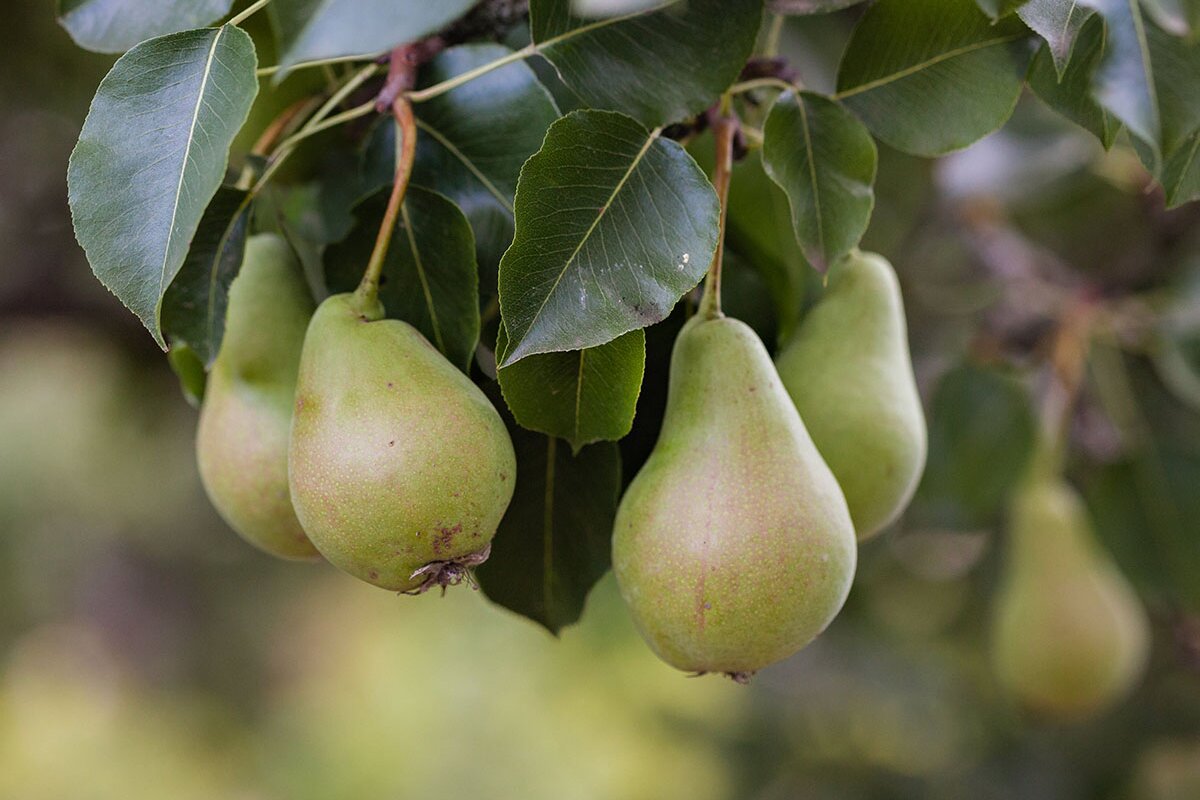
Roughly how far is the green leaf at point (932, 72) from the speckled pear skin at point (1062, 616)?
671 millimetres

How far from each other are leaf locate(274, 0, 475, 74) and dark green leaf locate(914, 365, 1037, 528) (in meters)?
0.72

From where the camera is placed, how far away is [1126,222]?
1538mm

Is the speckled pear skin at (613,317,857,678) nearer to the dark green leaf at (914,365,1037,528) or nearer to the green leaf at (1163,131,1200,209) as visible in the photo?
the green leaf at (1163,131,1200,209)

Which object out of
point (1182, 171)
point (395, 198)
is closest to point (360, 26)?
point (395, 198)

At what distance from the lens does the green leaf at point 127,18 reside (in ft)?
1.43

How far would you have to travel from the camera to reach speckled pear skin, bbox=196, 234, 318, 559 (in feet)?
1.67

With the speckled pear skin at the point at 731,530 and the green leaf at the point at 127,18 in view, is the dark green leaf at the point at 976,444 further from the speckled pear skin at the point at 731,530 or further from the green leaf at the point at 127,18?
the green leaf at the point at 127,18

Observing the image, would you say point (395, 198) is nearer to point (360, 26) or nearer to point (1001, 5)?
point (360, 26)

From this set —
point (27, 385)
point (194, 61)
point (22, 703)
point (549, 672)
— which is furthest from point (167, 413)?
point (27, 385)

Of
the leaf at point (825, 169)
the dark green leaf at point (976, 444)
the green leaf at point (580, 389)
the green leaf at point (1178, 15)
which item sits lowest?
the dark green leaf at point (976, 444)

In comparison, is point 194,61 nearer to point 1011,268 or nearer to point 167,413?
point 1011,268

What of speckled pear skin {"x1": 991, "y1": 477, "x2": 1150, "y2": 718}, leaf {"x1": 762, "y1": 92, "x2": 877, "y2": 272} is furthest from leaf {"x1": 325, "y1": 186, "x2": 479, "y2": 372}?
speckled pear skin {"x1": 991, "y1": 477, "x2": 1150, "y2": 718}

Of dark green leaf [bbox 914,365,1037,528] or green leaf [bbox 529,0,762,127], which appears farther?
dark green leaf [bbox 914,365,1037,528]

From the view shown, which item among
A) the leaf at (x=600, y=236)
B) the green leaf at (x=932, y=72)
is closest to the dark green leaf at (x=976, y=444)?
the green leaf at (x=932, y=72)
